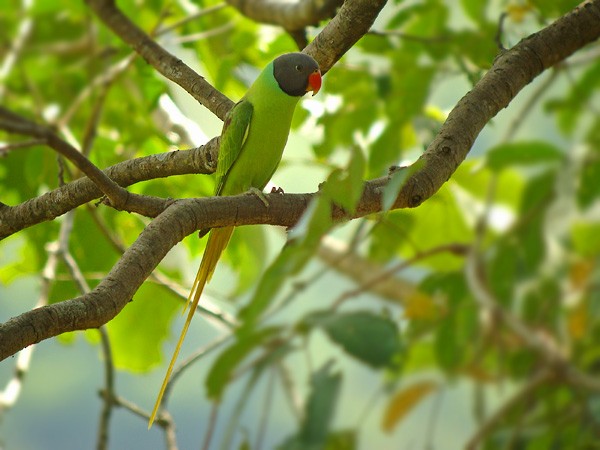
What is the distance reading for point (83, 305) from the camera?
0.70m

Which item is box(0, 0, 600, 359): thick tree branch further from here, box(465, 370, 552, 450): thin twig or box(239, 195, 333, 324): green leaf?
box(465, 370, 552, 450): thin twig

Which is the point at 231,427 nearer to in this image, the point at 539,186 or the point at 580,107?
the point at 539,186

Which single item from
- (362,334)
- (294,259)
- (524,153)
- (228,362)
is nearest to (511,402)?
(524,153)

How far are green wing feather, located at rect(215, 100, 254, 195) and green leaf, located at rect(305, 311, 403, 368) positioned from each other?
414 mm

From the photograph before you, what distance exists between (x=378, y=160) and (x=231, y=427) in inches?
41.8

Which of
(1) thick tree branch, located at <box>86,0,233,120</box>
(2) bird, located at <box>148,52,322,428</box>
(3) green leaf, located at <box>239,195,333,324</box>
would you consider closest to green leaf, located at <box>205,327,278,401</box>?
(3) green leaf, located at <box>239,195,333,324</box>

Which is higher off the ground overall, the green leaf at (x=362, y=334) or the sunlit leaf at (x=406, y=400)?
the sunlit leaf at (x=406, y=400)

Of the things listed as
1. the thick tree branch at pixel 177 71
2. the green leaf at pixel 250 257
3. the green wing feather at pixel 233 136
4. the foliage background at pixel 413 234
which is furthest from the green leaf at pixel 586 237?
the thick tree branch at pixel 177 71

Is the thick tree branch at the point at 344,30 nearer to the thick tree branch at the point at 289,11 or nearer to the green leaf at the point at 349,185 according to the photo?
the thick tree branch at the point at 289,11

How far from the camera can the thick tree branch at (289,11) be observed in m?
1.38

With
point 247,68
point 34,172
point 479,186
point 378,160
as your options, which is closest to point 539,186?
point 479,186

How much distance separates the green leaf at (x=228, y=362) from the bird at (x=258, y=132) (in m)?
0.45

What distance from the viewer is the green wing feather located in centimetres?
123

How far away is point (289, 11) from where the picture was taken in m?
1.50
